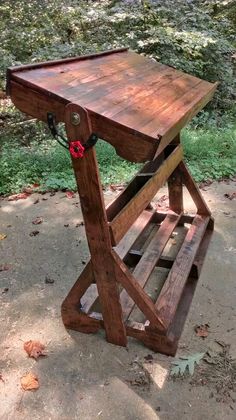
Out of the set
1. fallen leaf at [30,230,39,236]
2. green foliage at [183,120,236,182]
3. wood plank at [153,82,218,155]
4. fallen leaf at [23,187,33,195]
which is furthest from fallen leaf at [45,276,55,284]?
green foliage at [183,120,236,182]

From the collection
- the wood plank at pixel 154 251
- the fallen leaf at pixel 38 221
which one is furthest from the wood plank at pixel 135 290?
the fallen leaf at pixel 38 221

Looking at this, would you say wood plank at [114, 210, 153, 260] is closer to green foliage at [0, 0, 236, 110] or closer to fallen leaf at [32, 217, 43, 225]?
fallen leaf at [32, 217, 43, 225]

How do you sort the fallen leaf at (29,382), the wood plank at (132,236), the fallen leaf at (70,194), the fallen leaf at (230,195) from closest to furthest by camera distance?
the fallen leaf at (29,382)
the wood plank at (132,236)
the fallen leaf at (230,195)
the fallen leaf at (70,194)

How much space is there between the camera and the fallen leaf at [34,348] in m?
2.35

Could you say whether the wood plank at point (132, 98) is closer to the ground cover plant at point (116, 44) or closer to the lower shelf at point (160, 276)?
the lower shelf at point (160, 276)

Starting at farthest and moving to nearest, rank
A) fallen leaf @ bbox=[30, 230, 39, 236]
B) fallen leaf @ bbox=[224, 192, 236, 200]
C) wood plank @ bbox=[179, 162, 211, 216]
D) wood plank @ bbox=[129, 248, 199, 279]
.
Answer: fallen leaf @ bbox=[224, 192, 236, 200] → fallen leaf @ bbox=[30, 230, 39, 236] → wood plank @ bbox=[179, 162, 211, 216] → wood plank @ bbox=[129, 248, 199, 279]

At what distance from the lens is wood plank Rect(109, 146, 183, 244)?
7.04ft

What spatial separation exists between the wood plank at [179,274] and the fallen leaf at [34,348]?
28.9 inches

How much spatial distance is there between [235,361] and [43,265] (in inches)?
63.8

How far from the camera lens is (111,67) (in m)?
2.53

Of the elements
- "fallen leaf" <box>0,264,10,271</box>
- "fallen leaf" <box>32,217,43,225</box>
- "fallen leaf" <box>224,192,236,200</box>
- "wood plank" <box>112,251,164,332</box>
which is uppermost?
"wood plank" <box>112,251,164,332</box>

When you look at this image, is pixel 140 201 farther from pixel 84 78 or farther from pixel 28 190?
pixel 28 190

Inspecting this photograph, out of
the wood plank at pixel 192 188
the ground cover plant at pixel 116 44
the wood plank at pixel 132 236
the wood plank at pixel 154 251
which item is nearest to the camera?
the wood plank at pixel 154 251

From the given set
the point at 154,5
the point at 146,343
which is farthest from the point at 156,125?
the point at 154,5
